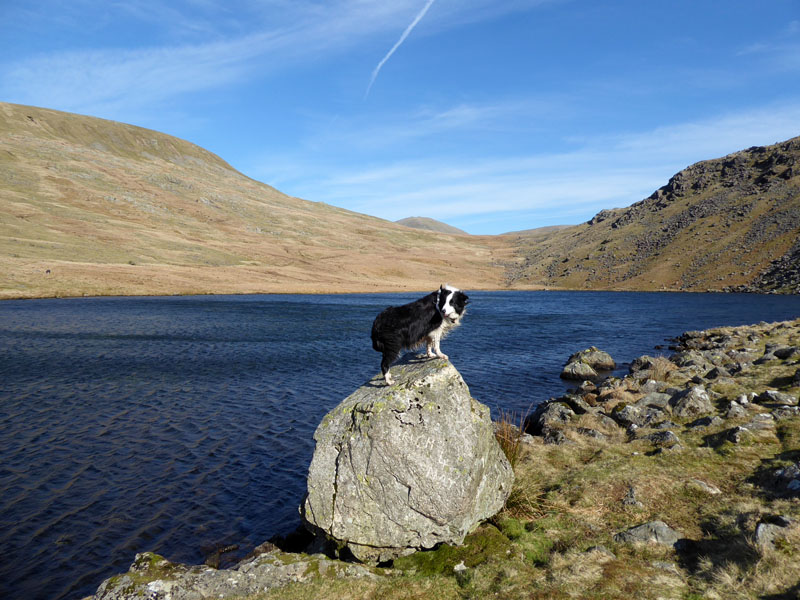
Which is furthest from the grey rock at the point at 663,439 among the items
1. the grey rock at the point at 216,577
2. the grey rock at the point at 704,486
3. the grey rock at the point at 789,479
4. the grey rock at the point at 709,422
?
the grey rock at the point at 216,577

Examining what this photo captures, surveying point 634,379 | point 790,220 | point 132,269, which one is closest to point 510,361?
point 634,379

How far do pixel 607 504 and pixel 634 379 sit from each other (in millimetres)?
16531

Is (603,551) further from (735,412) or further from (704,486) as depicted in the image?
(735,412)

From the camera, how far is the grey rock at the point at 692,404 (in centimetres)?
1761

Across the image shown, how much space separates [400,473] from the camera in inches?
406

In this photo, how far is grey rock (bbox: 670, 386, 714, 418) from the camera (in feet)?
57.8

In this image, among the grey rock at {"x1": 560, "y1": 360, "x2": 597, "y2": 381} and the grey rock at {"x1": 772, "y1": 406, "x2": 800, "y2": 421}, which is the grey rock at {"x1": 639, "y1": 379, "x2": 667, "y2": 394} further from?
the grey rock at {"x1": 560, "y1": 360, "x2": 597, "y2": 381}

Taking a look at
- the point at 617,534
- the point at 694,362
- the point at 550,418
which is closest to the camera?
the point at 617,534

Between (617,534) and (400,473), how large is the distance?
5.08 m

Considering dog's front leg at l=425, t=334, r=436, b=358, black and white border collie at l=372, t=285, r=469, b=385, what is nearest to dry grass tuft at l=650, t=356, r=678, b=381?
dog's front leg at l=425, t=334, r=436, b=358

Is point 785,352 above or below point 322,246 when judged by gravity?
below

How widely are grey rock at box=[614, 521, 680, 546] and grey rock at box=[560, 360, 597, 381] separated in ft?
71.9

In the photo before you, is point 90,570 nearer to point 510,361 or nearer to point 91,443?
point 91,443

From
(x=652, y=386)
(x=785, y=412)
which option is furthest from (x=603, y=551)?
(x=652, y=386)
